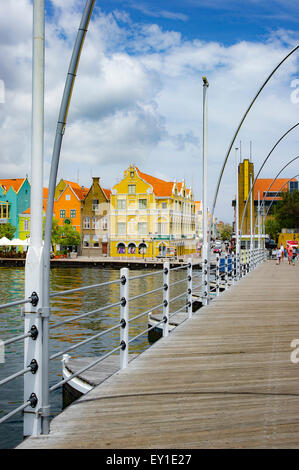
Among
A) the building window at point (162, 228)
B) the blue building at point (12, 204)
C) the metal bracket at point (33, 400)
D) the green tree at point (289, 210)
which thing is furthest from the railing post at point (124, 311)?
the blue building at point (12, 204)

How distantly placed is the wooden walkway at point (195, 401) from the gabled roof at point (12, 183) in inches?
2953

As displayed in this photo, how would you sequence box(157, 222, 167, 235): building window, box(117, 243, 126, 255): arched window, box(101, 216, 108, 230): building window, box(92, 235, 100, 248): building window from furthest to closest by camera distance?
box(92, 235, 100, 248): building window
box(101, 216, 108, 230): building window
box(117, 243, 126, 255): arched window
box(157, 222, 167, 235): building window

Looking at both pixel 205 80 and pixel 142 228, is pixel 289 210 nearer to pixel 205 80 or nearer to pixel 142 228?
pixel 142 228

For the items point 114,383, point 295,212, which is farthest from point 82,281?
point 114,383

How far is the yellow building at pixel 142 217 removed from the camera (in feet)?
239

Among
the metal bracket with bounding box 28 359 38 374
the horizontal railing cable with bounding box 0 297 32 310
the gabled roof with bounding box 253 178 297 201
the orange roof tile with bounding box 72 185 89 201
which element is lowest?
the metal bracket with bounding box 28 359 38 374

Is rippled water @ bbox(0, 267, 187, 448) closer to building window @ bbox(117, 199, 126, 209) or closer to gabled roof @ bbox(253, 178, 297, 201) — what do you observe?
building window @ bbox(117, 199, 126, 209)

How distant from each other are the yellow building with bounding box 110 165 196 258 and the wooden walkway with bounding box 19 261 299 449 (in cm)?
6443

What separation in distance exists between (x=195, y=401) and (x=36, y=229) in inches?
82.5

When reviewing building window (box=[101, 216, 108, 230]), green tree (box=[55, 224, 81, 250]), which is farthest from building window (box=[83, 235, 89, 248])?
building window (box=[101, 216, 108, 230])

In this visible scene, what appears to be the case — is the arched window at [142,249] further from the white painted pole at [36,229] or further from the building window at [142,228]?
the white painted pole at [36,229]

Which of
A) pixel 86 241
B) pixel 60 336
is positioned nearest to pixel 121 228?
pixel 86 241

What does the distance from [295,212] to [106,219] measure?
27421 millimetres

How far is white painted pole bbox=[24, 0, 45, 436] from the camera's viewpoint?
408cm
